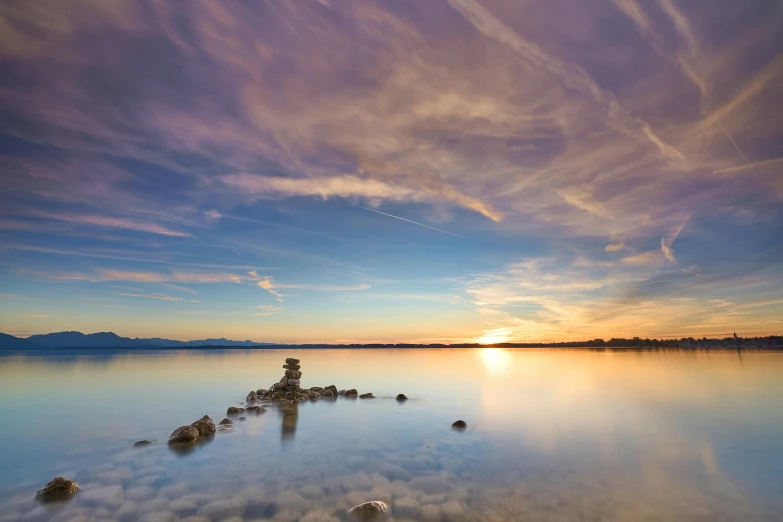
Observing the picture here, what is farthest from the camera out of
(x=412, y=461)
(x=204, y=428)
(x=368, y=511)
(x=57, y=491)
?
(x=204, y=428)

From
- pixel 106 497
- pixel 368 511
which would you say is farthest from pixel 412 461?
pixel 106 497

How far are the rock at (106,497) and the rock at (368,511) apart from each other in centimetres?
823

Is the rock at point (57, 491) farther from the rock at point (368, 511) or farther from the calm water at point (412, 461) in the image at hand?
the rock at point (368, 511)

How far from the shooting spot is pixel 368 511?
489 inches

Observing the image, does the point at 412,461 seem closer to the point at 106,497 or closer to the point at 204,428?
the point at 106,497

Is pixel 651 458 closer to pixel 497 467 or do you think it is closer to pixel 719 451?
pixel 719 451

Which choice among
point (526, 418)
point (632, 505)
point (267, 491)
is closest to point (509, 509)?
point (632, 505)

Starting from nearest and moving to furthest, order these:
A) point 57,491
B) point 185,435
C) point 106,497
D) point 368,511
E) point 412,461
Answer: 1. point 368,511
2. point 106,497
3. point 57,491
4. point 412,461
5. point 185,435

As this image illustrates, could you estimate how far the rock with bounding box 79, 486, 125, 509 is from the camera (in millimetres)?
13539

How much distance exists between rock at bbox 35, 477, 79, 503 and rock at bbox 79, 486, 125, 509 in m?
0.47

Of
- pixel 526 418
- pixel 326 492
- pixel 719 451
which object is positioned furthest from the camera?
pixel 526 418

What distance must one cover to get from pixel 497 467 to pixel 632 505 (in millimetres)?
5600

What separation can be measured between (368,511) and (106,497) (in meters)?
9.95

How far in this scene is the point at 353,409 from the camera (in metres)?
35.9
